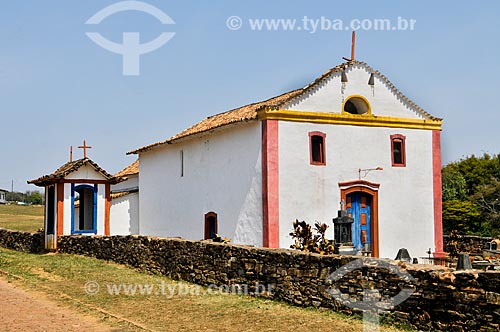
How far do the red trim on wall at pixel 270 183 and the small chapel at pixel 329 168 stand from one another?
29mm

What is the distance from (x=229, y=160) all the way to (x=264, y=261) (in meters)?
8.18

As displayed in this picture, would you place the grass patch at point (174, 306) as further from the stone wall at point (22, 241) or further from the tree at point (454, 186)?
the tree at point (454, 186)

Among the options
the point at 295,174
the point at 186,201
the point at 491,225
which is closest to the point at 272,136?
the point at 295,174

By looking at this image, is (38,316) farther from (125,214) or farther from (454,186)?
(454,186)

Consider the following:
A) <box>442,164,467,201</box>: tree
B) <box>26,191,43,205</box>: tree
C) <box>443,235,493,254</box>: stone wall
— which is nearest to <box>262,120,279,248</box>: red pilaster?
<box>443,235,493,254</box>: stone wall

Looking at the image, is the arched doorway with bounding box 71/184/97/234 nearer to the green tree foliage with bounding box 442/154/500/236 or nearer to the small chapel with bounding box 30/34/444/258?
the small chapel with bounding box 30/34/444/258

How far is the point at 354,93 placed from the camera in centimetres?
1972

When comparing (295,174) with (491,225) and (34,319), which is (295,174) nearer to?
(34,319)

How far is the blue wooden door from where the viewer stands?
19.6 metres

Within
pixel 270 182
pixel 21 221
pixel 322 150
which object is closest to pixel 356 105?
pixel 322 150

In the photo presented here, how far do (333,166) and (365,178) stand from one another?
1.22m

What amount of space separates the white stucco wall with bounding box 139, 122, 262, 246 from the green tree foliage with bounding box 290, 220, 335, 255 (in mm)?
1667

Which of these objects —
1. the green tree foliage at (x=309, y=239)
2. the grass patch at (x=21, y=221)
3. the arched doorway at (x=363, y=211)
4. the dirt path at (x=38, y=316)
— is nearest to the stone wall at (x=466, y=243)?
the arched doorway at (x=363, y=211)

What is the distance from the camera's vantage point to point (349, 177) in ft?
64.0
